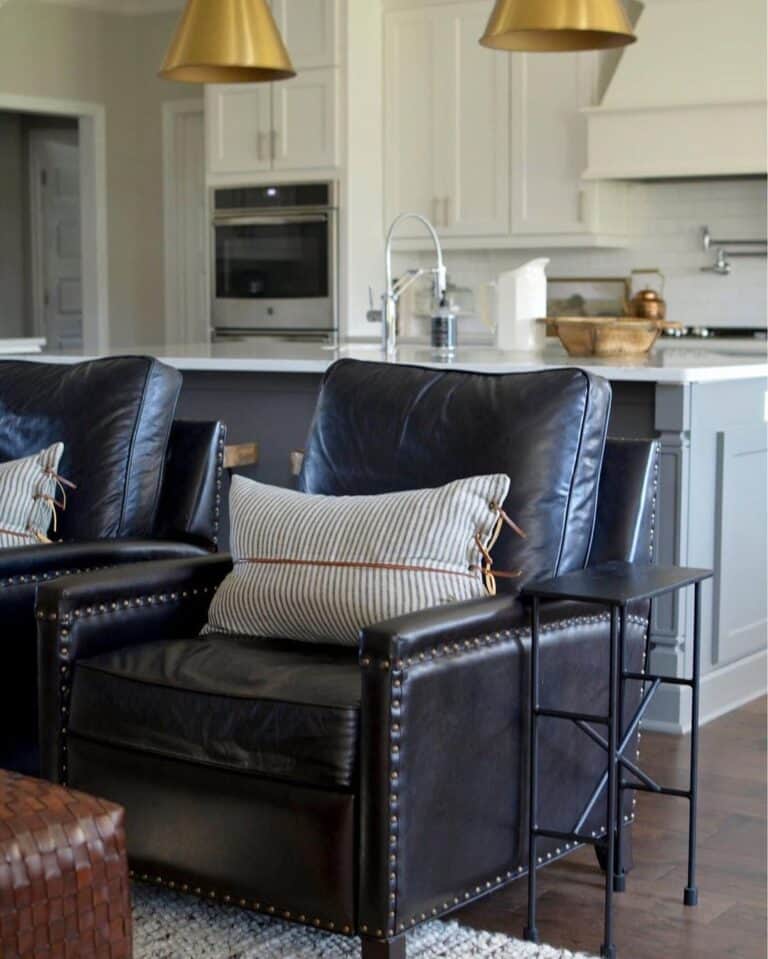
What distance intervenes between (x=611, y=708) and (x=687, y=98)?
4.63m

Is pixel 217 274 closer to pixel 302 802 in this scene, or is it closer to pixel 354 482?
pixel 354 482

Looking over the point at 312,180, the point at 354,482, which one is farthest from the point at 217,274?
the point at 354,482

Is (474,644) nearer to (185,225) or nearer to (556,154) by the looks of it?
(556,154)

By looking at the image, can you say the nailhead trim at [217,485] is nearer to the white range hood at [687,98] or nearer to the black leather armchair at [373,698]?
the black leather armchair at [373,698]

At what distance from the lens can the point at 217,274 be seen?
777 cm

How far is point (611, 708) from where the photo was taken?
2480mm

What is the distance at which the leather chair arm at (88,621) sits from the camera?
2.65 m

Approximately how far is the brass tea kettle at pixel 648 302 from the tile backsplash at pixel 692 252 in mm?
42

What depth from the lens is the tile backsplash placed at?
6.99 metres

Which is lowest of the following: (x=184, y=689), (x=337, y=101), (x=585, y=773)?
(x=585, y=773)

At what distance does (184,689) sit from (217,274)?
5.48m

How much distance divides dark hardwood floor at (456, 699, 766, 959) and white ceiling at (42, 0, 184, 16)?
6044 millimetres

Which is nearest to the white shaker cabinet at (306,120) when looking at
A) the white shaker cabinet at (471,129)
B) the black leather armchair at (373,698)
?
the white shaker cabinet at (471,129)

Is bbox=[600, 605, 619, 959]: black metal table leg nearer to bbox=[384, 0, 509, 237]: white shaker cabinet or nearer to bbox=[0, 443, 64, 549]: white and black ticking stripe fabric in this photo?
bbox=[0, 443, 64, 549]: white and black ticking stripe fabric
